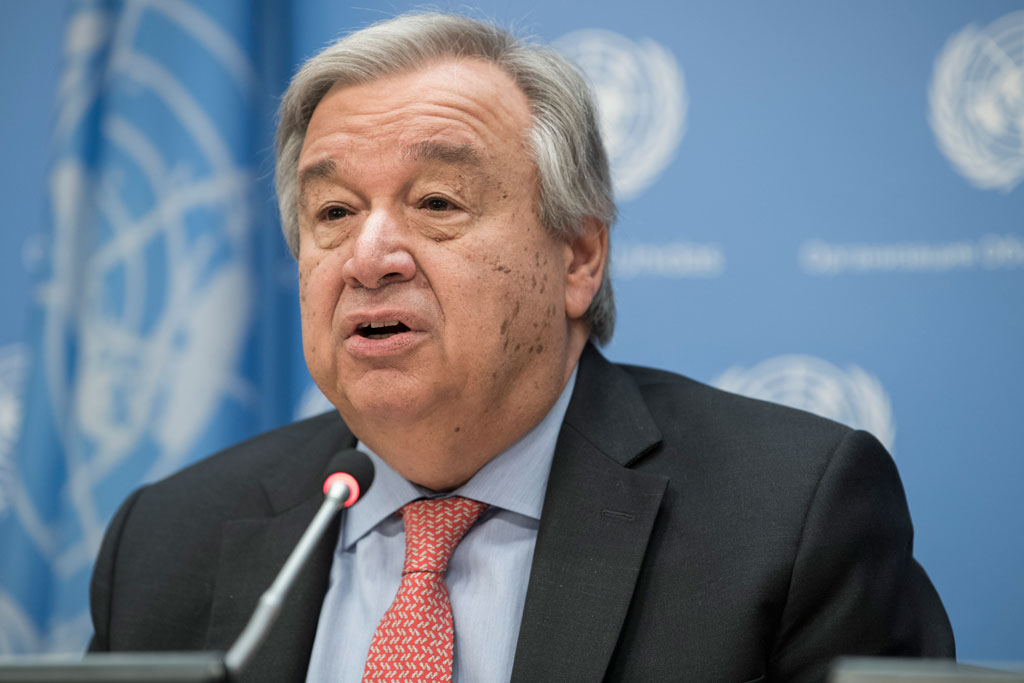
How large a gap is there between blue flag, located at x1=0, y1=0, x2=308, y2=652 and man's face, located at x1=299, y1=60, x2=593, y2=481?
81cm

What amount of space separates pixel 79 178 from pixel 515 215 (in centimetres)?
146

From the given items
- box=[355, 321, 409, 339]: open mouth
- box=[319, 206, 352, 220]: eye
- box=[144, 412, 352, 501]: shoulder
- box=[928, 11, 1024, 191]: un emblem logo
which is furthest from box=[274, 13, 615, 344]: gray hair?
box=[928, 11, 1024, 191]: un emblem logo

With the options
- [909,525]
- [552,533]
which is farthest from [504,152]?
[909,525]

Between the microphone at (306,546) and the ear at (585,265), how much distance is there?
2.16ft

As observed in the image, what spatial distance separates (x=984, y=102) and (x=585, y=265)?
125 cm

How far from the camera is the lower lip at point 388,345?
1.70 metres

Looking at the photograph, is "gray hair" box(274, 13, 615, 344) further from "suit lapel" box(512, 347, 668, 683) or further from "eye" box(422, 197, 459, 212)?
"suit lapel" box(512, 347, 668, 683)

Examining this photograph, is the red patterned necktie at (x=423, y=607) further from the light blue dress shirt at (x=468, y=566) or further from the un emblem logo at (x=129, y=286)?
the un emblem logo at (x=129, y=286)

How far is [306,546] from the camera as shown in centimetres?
123

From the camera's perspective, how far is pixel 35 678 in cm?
90

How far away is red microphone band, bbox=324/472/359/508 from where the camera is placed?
1.43 meters

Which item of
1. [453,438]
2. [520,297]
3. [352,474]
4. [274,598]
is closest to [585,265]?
[520,297]

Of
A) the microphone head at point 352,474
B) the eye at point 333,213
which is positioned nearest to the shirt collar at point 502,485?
the microphone head at point 352,474

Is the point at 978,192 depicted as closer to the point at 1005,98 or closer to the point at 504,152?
the point at 1005,98
